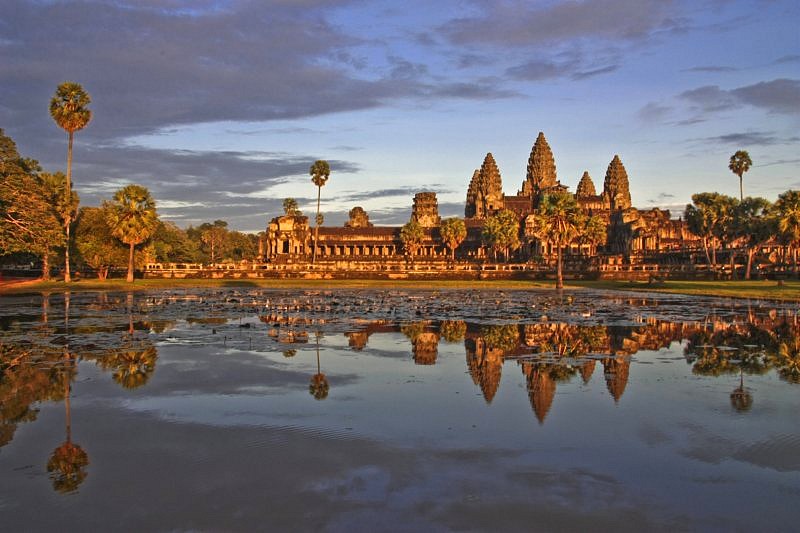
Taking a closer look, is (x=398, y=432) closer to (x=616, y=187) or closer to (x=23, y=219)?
(x=23, y=219)

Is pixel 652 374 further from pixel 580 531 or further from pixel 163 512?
pixel 163 512

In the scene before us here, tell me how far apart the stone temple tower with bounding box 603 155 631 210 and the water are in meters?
140

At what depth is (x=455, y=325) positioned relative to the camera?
89.3 feet

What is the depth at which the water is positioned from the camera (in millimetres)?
7840

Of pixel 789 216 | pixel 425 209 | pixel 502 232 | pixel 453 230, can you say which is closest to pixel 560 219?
pixel 789 216

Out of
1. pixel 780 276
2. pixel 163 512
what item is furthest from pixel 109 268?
pixel 163 512

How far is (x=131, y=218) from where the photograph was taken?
65000 millimetres

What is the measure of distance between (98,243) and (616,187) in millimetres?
119180

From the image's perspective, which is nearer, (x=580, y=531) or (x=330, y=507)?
(x=580, y=531)

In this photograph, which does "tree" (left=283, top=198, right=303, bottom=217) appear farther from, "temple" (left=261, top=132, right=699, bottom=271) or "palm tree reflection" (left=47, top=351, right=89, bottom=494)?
"palm tree reflection" (left=47, top=351, right=89, bottom=494)

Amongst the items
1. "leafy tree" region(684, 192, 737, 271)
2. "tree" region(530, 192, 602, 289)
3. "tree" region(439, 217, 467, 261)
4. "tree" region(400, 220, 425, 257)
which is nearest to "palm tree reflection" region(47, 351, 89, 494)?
"tree" region(530, 192, 602, 289)

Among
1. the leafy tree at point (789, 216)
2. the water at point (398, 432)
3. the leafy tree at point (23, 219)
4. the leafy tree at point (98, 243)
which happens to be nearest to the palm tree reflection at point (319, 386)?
the water at point (398, 432)

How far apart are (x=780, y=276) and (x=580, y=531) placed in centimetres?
7035

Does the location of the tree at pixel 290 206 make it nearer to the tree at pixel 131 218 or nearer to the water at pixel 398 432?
the tree at pixel 131 218
